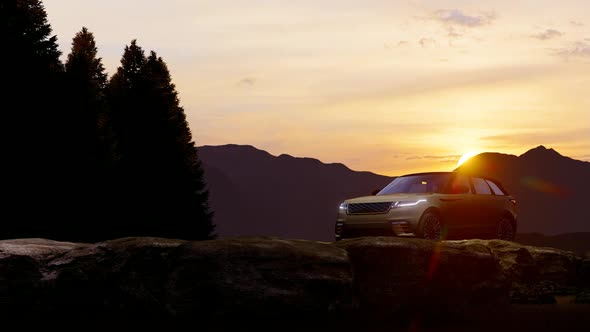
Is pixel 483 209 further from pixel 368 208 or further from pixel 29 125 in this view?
pixel 29 125

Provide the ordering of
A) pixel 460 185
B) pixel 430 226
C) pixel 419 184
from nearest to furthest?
pixel 430 226, pixel 460 185, pixel 419 184

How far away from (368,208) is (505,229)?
4939mm

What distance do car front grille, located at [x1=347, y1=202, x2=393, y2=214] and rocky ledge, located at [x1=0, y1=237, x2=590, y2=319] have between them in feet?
8.84

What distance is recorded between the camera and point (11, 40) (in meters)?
32.9

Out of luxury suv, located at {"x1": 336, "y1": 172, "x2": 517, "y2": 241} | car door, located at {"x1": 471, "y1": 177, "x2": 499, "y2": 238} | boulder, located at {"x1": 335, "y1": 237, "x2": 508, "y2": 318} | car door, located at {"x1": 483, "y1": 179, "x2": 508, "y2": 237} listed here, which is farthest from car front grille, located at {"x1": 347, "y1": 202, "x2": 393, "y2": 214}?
car door, located at {"x1": 483, "y1": 179, "x2": 508, "y2": 237}

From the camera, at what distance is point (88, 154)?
123ft

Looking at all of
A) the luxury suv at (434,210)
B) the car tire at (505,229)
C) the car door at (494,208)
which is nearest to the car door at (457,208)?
the luxury suv at (434,210)

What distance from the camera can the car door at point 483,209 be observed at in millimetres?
20172

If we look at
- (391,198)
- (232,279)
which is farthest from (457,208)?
(232,279)

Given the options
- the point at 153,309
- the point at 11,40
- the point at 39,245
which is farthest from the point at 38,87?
the point at 153,309

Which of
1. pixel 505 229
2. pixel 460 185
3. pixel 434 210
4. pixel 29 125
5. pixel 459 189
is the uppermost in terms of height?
pixel 29 125

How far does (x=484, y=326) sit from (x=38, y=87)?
82.5ft

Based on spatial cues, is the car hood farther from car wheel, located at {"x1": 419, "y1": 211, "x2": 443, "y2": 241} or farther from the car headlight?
car wheel, located at {"x1": 419, "y1": 211, "x2": 443, "y2": 241}

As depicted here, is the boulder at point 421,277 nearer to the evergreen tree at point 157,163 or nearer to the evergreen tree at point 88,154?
the evergreen tree at point 88,154
